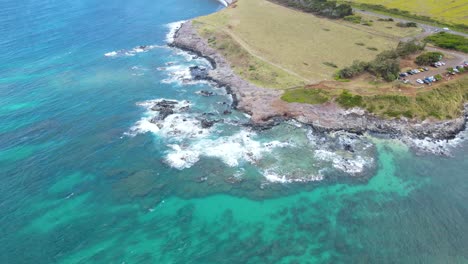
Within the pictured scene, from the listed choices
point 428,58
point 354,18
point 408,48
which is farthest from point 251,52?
point 354,18

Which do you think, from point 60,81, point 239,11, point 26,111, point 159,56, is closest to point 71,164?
point 26,111

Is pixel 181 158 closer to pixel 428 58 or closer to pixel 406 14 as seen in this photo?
pixel 428 58

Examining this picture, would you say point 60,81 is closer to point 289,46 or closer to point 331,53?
point 289,46

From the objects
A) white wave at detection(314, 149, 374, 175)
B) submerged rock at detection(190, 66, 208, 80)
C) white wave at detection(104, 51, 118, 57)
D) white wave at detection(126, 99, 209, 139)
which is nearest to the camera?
white wave at detection(314, 149, 374, 175)

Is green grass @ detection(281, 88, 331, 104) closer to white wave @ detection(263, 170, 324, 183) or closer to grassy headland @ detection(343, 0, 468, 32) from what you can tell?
white wave @ detection(263, 170, 324, 183)

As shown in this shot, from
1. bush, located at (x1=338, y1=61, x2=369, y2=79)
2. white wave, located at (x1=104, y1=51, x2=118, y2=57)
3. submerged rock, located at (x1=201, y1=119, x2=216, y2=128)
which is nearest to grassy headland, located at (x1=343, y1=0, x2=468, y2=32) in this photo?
bush, located at (x1=338, y1=61, x2=369, y2=79)
